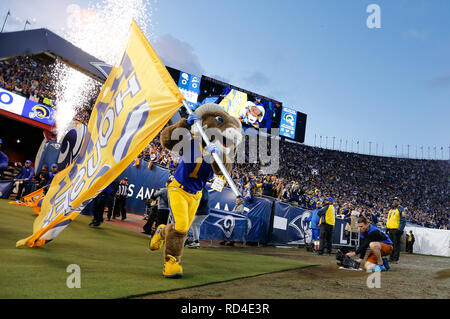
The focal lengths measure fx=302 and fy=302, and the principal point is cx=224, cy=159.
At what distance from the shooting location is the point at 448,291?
443cm

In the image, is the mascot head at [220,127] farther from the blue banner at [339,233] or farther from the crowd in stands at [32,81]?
the crowd in stands at [32,81]

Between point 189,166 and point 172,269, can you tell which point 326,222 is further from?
point 172,269

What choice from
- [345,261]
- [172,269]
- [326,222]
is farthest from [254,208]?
[172,269]

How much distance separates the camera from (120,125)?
3.54m

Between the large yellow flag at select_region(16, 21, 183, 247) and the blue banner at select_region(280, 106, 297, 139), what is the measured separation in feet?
87.1

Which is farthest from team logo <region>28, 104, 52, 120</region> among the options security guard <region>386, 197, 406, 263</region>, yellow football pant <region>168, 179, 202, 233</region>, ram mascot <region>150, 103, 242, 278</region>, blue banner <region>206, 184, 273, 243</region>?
security guard <region>386, 197, 406, 263</region>

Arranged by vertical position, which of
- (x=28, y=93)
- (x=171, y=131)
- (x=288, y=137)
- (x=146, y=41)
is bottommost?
(x=171, y=131)

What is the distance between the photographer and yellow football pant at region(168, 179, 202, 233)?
3745mm

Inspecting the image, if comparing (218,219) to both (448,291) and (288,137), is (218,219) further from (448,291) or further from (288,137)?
(288,137)

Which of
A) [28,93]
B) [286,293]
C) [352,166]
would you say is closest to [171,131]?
[286,293]

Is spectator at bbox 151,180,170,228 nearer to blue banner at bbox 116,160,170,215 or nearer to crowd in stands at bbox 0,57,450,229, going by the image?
blue banner at bbox 116,160,170,215

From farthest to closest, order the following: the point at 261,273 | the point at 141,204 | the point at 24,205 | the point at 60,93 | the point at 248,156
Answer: the point at 248,156 → the point at 60,93 → the point at 141,204 → the point at 24,205 → the point at 261,273

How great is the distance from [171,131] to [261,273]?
268cm
